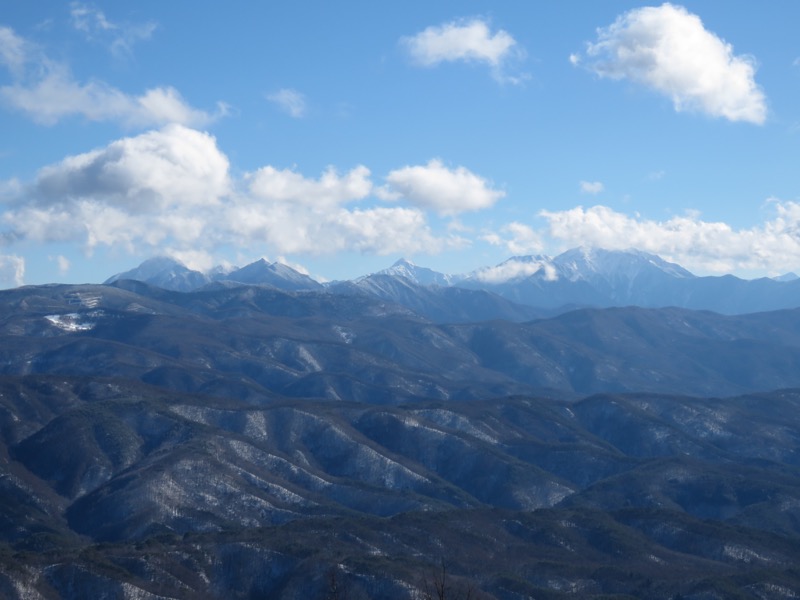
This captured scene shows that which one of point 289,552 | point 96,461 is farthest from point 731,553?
point 96,461

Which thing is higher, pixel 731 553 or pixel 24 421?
pixel 24 421

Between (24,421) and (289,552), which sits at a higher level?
(24,421)

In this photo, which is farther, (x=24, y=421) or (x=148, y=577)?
(x=24, y=421)

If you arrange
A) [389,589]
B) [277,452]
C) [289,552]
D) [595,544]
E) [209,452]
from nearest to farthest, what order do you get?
[389,589] → [289,552] → [595,544] → [209,452] → [277,452]

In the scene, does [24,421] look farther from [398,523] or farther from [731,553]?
[731,553]

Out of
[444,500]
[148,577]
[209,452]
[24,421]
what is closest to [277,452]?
[209,452]

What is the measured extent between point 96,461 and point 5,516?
81.6ft

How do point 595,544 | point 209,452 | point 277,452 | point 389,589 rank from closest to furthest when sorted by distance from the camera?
1. point 389,589
2. point 595,544
3. point 209,452
4. point 277,452

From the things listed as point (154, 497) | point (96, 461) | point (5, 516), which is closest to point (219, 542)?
point (154, 497)

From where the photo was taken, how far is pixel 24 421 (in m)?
194

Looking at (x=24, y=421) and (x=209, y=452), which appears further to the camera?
(x=24, y=421)

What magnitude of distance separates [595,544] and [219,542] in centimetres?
4995

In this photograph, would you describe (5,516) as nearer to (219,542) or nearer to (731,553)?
(219,542)

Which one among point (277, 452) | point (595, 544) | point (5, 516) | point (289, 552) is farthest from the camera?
point (277, 452)
